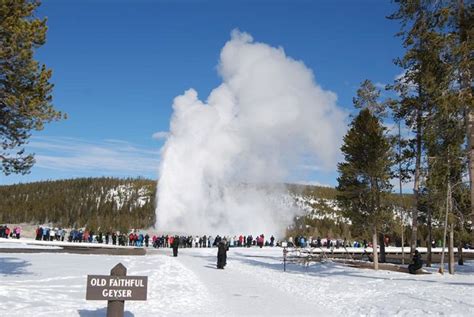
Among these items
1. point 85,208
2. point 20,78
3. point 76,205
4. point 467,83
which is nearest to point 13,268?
point 20,78

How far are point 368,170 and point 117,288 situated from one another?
2064cm

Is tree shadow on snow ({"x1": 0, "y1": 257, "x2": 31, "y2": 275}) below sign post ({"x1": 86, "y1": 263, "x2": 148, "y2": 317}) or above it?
below

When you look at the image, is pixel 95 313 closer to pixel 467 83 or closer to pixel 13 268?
pixel 13 268

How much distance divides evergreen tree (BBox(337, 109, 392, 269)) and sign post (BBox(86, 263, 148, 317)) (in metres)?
19.8

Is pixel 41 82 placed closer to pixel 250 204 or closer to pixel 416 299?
pixel 416 299

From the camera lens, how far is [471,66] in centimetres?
1443

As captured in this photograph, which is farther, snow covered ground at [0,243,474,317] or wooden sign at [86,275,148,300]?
snow covered ground at [0,243,474,317]

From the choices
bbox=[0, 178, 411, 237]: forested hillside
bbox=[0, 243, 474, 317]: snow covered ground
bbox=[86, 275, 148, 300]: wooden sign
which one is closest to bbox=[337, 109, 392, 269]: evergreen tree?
bbox=[0, 243, 474, 317]: snow covered ground

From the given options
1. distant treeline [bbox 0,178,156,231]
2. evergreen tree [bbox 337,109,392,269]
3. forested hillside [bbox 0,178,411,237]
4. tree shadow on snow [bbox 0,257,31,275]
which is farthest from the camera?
distant treeline [bbox 0,178,156,231]

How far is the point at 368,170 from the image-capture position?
2698 cm

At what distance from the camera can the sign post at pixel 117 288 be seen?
28.4 feet

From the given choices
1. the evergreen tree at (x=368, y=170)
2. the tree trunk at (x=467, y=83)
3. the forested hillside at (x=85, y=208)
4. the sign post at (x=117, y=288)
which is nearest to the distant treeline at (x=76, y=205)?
the forested hillside at (x=85, y=208)

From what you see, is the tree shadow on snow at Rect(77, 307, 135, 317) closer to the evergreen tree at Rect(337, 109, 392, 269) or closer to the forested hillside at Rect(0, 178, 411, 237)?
the evergreen tree at Rect(337, 109, 392, 269)

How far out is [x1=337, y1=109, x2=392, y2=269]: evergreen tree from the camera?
26969mm
